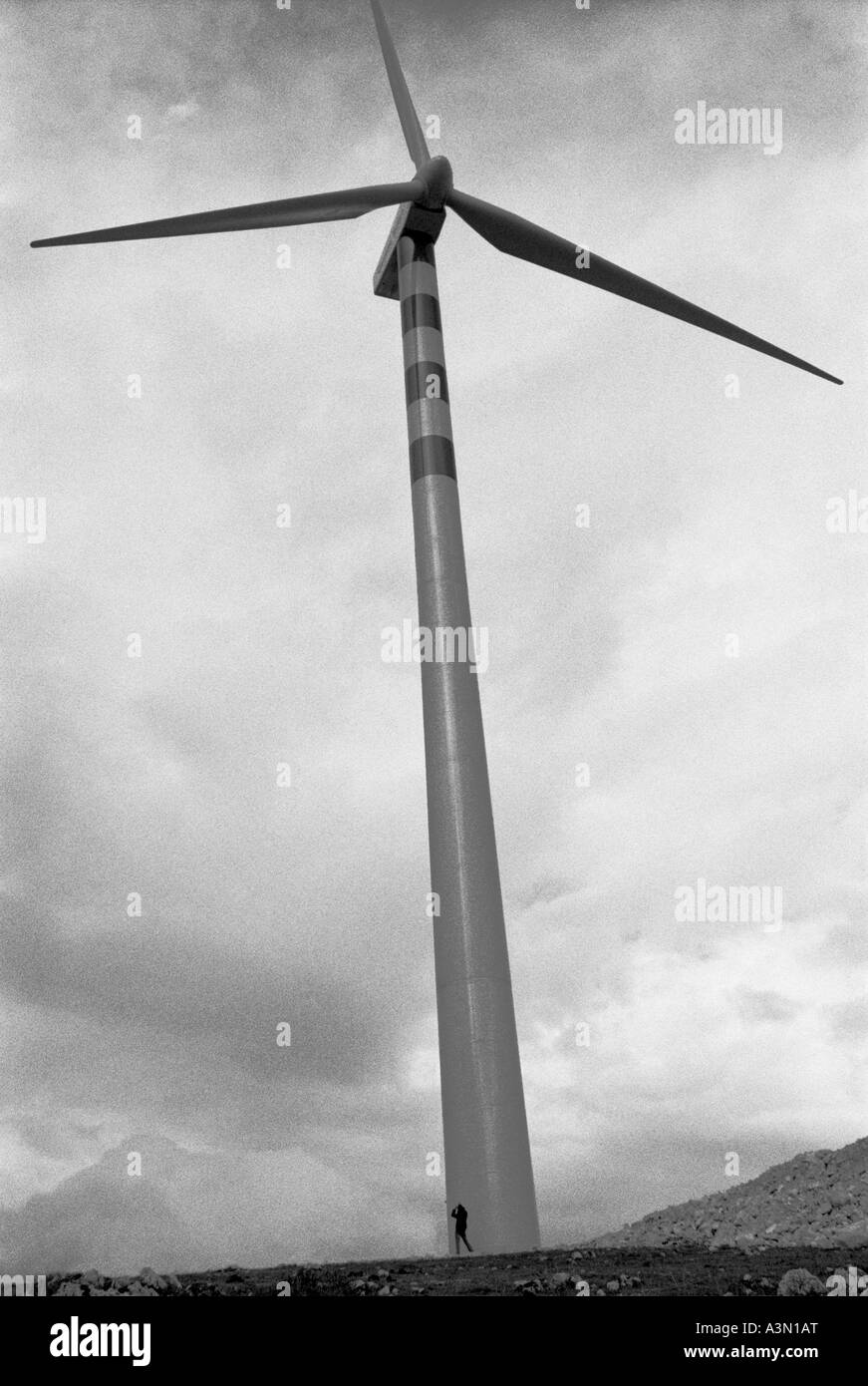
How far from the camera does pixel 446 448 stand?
3841 centimetres

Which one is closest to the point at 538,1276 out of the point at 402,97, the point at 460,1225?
the point at 460,1225

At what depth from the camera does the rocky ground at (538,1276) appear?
20.3 metres

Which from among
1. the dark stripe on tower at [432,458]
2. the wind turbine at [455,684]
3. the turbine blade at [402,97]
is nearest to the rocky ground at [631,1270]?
the wind turbine at [455,684]

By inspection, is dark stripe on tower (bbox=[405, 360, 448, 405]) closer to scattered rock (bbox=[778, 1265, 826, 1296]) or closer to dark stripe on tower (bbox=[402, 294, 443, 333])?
dark stripe on tower (bbox=[402, 294, 443, 333])

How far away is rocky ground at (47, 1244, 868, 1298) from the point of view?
20297mm

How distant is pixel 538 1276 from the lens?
2280 cm

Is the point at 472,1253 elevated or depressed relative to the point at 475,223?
depressed

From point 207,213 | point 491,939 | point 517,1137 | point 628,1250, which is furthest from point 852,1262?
point 207,213

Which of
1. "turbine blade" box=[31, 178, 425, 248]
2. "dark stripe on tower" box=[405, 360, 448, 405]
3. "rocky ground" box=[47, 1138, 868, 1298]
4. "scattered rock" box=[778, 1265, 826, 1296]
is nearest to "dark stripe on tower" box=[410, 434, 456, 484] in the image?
"dark stripe on tower" box=[405, 360, 448, 405]

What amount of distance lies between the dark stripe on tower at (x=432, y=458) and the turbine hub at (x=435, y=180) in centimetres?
951

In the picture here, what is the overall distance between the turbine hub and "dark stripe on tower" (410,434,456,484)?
9513 mm
